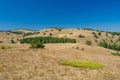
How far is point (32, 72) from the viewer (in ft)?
90.6

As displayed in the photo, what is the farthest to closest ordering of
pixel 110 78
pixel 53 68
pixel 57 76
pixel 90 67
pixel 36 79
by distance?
pixel 90 67
pixel 53 68
pixel 110 78
pixel 57 76
pixel 36 79

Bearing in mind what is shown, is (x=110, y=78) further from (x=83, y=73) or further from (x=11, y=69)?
(x=11, y=69)

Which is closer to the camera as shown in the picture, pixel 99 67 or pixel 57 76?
pixel 57 76

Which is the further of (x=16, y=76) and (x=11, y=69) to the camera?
(x=11, y=69)

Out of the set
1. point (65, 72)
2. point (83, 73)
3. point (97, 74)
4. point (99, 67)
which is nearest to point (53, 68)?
point (65, 72)

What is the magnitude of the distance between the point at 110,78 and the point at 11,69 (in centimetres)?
1308

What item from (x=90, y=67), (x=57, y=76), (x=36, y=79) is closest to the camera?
(x=36, y=79)

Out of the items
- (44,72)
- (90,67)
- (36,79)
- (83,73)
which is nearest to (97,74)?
(83,73)

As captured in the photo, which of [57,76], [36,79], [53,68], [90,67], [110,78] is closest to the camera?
[36,79]

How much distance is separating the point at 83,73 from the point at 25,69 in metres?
8.09

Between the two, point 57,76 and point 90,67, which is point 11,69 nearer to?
point 57,76

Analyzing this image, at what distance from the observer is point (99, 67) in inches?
1416

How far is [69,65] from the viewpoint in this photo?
117 ft

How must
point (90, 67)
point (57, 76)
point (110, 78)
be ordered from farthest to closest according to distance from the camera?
point (90, 67) → point (110, 78) → point (57, 76)
